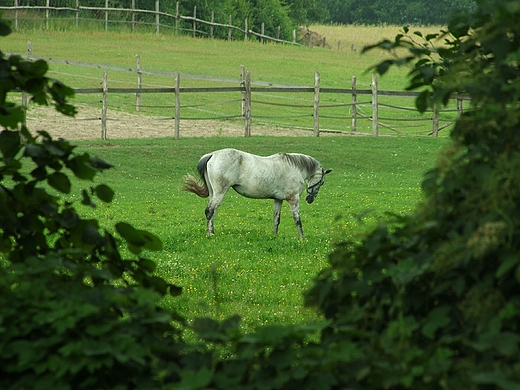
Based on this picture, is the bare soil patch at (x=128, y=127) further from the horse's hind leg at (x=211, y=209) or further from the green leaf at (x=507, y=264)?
the green leaf at (x=507, y=264)

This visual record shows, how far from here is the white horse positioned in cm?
1252

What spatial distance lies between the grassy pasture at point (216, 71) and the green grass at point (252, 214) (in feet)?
20.7

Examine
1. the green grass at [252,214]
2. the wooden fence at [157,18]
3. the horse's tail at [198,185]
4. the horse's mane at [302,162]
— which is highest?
the wooden fence at [157,18]

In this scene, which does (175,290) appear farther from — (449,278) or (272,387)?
(449,278)

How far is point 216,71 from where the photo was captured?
42.4 metres

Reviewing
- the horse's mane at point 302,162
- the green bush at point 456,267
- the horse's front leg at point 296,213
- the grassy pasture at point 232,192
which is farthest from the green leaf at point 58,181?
the horse's mane at point 302,162

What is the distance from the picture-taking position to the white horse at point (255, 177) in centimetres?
1252

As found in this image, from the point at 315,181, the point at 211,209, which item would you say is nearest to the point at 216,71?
the point at 315,181

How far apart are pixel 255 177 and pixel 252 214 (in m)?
2.75

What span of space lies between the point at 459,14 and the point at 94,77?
1379 inches

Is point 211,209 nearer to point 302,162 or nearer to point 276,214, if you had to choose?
point 276,214


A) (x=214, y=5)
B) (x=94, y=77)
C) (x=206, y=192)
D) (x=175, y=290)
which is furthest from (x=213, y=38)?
(x=175, y=290)

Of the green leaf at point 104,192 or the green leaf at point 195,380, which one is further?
the green leaf at point 104,192

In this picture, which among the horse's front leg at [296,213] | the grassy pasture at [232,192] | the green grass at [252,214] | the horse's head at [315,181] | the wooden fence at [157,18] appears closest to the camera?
the green grass at [252,214]
